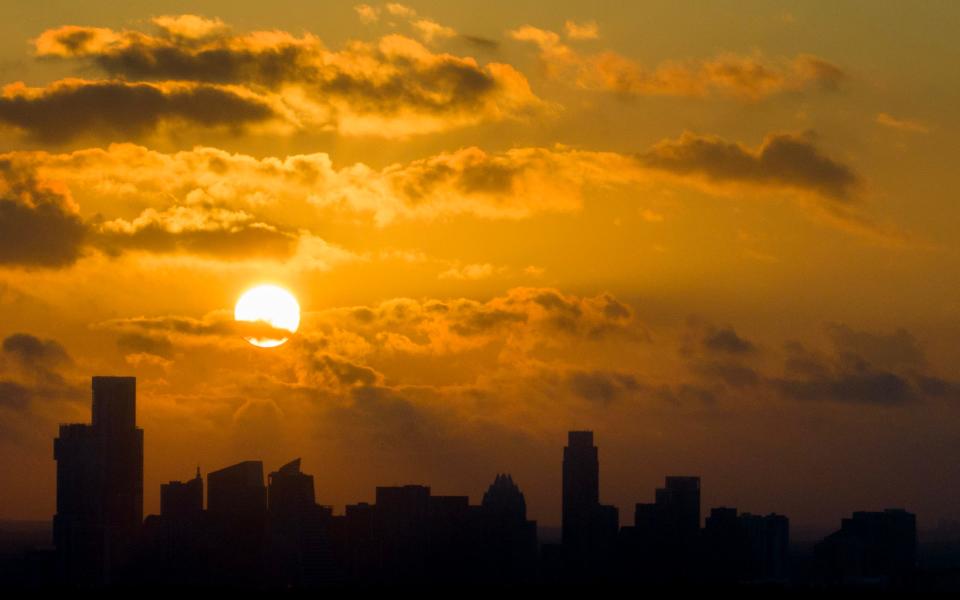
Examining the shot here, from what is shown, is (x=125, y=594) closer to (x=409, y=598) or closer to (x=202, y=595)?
(x=202, y=595)

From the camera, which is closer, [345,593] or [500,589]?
[345,593]

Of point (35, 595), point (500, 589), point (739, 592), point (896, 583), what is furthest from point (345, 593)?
point (896, 583)

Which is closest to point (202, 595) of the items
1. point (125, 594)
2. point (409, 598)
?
point (125, 594)

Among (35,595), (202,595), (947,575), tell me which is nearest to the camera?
(35,595)

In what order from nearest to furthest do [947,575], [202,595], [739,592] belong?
[202,595], [739,592], [947,575]

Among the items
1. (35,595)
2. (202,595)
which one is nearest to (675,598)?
(202,595)

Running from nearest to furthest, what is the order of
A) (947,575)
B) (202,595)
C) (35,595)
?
(35,595), (202,595), (947,575)

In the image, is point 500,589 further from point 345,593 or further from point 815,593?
point 815,593

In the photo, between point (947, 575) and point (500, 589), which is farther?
point (947, 575)

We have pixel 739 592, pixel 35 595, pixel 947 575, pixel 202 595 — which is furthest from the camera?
pixel 947 575
